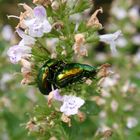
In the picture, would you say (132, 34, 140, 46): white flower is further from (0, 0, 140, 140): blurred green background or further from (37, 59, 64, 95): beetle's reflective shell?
(37, 59, 64, 95): beetle's reflective shell

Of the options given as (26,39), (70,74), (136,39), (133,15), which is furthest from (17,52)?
(136,39)

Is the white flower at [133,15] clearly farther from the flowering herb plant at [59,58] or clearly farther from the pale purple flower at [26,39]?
the pale purple flower at [26,39]

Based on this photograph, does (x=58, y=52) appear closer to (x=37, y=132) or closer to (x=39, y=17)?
(x=39, y=17)

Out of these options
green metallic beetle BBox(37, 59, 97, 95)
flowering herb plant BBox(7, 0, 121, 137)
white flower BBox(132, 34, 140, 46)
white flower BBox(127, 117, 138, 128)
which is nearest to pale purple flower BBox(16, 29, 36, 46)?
flowering herb plant BBox(7, 0, 121, 137)

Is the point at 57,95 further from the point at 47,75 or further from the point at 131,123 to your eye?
the point at 131,123

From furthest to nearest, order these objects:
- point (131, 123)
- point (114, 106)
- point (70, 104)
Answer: point (114, 106) < point (131, 123) < point (70, 104)

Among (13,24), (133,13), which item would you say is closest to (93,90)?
(133,13)
